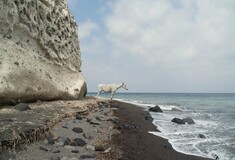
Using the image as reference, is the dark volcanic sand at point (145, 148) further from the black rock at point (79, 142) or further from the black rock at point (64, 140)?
the black rock at point (64, 140)

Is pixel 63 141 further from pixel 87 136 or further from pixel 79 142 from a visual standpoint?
pixel 87 136

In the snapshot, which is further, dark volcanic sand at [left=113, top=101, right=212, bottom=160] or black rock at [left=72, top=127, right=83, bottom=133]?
black rock at [left=72, top=127, right=83, bottom=133]

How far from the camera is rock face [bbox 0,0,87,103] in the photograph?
527 inches

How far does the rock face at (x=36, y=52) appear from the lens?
13.4 meters

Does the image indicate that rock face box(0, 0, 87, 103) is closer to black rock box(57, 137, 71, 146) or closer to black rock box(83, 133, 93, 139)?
black rock box(83, 133, 93, 139)

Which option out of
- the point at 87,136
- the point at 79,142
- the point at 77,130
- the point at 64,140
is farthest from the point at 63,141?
the point at 77,130

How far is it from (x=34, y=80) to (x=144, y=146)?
6.80m

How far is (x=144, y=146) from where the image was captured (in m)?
11.1

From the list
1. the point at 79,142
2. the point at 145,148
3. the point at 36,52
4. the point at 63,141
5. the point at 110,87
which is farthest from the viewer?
the point at 110,87

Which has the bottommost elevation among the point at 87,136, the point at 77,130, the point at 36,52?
the point at 87,136

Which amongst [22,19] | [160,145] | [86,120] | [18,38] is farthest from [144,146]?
[22,19]

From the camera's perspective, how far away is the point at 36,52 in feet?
54.3

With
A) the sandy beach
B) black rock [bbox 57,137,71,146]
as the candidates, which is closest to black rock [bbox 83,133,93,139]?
the sandy beach

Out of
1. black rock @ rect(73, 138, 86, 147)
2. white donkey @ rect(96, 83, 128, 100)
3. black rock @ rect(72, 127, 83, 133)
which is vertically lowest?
black rock @ rect(73, 138, 86, 147)
